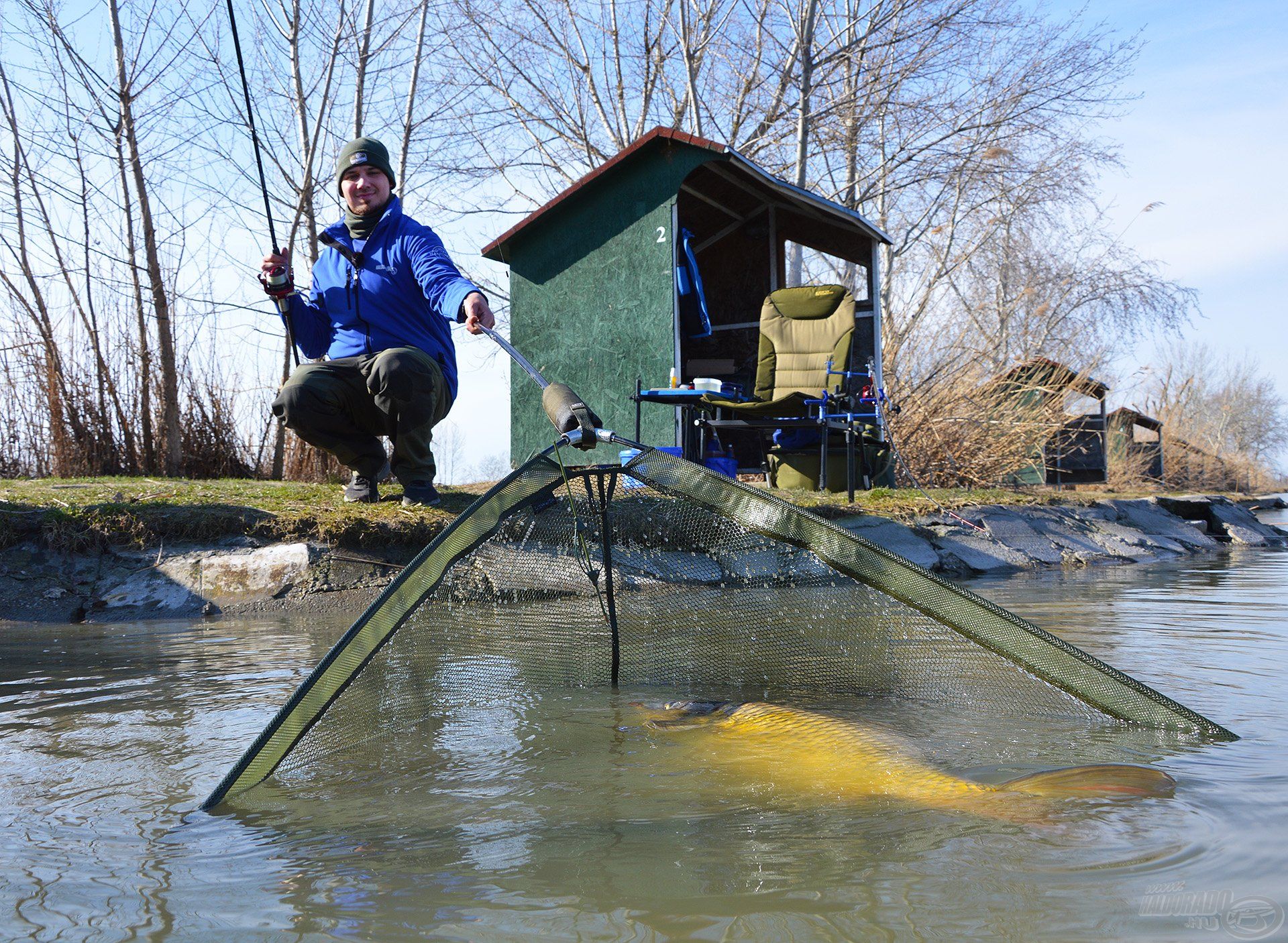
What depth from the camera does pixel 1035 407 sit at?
1159 cm

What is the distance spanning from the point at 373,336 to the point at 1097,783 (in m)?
4.49

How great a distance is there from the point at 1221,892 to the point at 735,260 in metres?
11.3

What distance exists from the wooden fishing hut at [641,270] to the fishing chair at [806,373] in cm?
51

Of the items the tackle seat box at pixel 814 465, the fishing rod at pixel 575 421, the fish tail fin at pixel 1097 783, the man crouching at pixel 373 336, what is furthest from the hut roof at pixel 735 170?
the fish tail fin at pixel 1097 783

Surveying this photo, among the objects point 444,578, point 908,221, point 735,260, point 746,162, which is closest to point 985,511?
point 746,162

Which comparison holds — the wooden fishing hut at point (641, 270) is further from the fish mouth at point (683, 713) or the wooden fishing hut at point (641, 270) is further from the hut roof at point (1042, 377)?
the fish mouth at point (683, 713)

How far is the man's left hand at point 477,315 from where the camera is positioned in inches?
138

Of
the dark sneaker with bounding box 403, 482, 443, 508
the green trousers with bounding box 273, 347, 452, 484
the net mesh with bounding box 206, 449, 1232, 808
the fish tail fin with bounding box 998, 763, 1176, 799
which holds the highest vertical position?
the green trousers with bounding box 273, 347, 452, 484

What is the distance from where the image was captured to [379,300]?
5371 millimetres

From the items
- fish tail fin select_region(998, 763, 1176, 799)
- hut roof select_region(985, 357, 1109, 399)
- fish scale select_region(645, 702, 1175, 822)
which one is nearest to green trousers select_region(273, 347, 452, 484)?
fish scale select_region(645, 702, 1175, 822)

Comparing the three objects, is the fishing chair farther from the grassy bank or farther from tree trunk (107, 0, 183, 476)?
tree trunk (107, 0, 183, 476)

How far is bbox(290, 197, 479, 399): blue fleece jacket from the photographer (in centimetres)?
525

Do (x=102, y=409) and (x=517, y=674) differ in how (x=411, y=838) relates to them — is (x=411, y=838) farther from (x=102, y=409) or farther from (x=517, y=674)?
(x=102, y=409)

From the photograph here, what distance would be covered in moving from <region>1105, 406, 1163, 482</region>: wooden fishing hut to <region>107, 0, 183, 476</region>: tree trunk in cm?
1673
